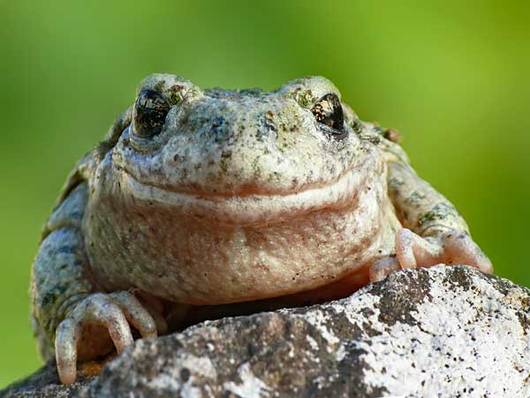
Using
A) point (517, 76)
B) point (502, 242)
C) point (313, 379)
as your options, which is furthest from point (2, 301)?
point (313, 379)

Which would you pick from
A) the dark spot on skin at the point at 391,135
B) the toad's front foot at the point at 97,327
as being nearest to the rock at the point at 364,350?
the toad's front foot at the point at 97,327

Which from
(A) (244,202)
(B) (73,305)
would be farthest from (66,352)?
(A) (244,202)

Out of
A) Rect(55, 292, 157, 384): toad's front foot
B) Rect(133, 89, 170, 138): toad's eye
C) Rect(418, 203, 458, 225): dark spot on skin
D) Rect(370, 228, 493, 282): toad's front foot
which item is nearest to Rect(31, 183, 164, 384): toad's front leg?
Rect(55, 292, 157, 384): toad's front foot

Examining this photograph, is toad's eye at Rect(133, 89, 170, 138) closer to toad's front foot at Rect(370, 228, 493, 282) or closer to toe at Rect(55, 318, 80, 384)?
toe at Rect(55, 318, 80, 384)

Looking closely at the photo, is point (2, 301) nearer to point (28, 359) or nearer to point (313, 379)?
point (28, 359)

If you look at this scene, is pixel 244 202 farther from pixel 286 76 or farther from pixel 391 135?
pixel 286 76

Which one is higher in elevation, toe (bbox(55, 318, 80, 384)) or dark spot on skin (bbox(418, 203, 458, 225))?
dark spot on skin (bbox(418, 203, 458, 225))
